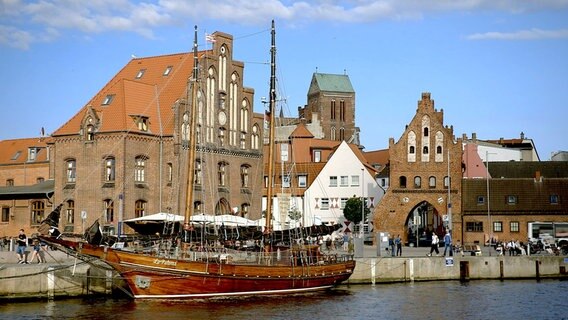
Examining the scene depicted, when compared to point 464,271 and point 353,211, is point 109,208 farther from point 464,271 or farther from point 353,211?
point 353,211

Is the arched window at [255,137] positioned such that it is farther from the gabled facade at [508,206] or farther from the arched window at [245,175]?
the gabled facade at [508,206]

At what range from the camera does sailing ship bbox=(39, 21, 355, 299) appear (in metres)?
47.8

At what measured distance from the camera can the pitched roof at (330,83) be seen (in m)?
179

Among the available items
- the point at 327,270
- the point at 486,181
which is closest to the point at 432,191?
the point at 486,181

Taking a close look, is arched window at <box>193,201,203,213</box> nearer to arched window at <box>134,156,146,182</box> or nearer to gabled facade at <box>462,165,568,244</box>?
arched window at <box>134,156,146,182</box>

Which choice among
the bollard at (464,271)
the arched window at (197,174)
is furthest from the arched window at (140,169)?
the bollard at (464,271)

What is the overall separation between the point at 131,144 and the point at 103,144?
7.38 ft

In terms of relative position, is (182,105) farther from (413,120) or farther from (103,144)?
(413,120)

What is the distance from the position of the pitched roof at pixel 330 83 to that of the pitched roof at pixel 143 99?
335 ft

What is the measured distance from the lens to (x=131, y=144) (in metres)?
69.4

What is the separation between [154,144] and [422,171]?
93.1ft

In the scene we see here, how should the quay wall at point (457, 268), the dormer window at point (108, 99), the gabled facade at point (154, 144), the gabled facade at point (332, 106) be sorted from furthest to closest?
the gabled facade at point (332, 106), the dormer window at point (108, 99), the gabled facade at point (154, 144), the quay wall at point (457, 268)

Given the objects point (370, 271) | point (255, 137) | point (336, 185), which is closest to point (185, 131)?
point (255, 137)

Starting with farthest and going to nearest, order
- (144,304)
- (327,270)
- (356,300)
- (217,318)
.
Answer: (327,270), (356,300), (144,304), (217,318)
